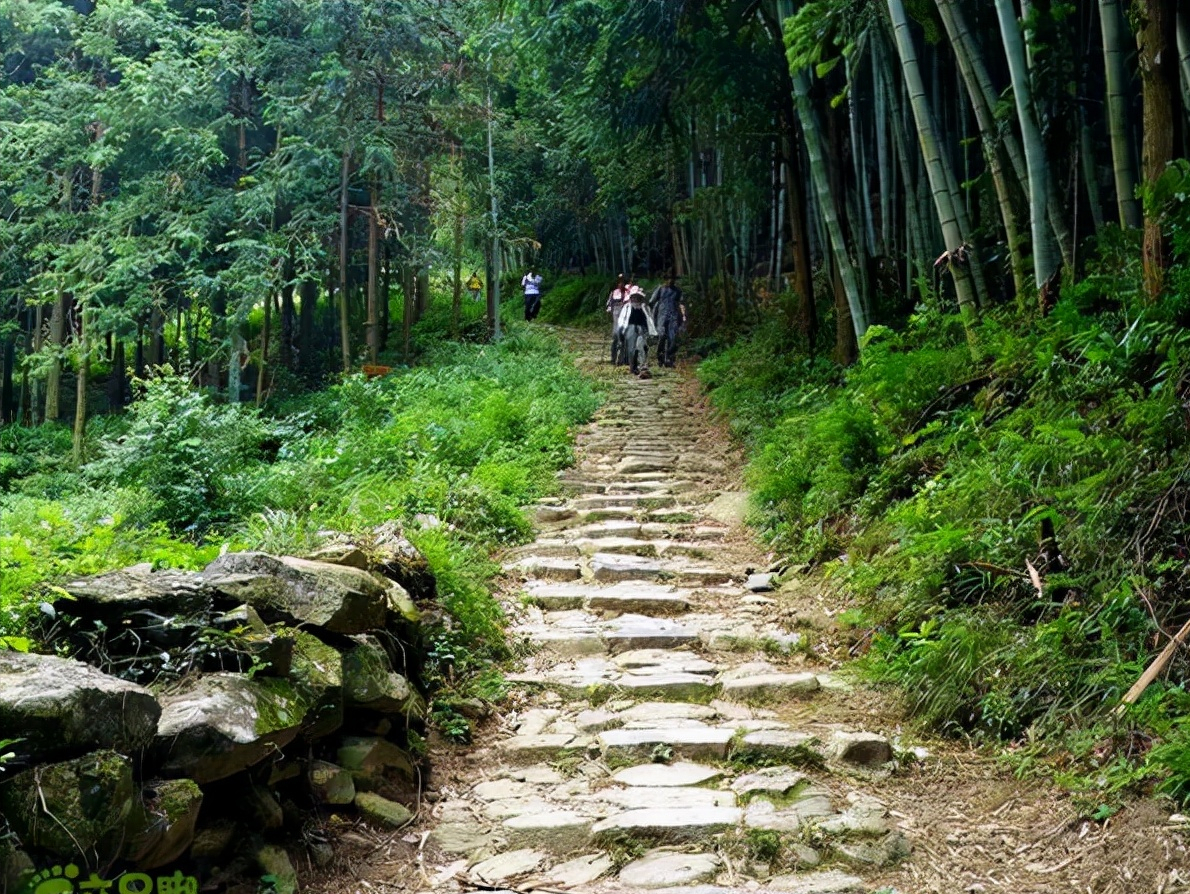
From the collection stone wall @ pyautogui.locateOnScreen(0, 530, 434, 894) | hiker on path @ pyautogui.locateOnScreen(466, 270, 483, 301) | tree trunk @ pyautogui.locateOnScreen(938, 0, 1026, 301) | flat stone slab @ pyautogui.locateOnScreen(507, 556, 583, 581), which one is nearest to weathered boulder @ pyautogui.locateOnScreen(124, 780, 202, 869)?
stone wall @ pyautogui.locateOnScreen(0, 530, 434, 894)

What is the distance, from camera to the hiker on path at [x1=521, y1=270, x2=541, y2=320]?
23141 mm

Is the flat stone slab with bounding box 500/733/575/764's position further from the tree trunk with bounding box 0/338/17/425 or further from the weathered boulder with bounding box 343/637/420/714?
the tree trunk with bounding box 0/338/17/425

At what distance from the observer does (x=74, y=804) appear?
216 cm

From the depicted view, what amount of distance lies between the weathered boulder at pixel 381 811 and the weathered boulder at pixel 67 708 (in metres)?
0.98

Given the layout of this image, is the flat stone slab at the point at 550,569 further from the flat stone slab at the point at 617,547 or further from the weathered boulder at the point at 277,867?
the weathered boulder at the point at 277,867

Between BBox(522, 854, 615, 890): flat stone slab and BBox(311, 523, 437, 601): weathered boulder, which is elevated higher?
BBox(311, 523, 437, 601): weathered boulder

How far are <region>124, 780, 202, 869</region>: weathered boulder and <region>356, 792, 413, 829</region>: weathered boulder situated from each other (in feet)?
2.61

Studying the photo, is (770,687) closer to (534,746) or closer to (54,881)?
(534,746)

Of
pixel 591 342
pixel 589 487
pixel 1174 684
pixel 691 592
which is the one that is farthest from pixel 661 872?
pixel 591 342

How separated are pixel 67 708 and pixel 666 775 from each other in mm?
1998

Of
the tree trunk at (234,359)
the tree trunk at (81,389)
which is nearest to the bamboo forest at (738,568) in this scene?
the tree trunk at (234,359)

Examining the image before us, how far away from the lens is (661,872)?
2.87m

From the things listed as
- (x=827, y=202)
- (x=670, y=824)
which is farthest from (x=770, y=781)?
(x=827, y=202)

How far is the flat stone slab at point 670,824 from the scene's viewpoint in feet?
10.1
